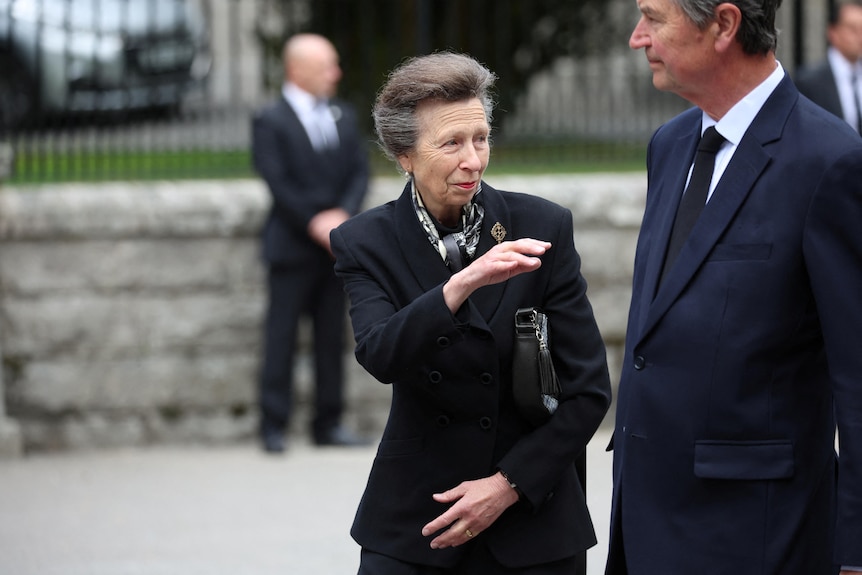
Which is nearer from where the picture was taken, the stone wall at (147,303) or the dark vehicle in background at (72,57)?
the stone wall at (147,303)

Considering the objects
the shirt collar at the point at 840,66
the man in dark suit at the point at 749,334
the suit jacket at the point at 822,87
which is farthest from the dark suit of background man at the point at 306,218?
the man in dark suit at the point at 749,334

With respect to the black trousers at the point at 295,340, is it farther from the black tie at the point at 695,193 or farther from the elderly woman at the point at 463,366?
the black tie at the point at 695,193

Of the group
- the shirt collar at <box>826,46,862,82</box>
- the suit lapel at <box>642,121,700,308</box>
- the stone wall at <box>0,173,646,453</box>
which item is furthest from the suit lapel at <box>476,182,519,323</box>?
the shirt collar at <box>826,46,862,82</box>

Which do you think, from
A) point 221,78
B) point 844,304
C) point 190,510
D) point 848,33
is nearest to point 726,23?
point 844,304

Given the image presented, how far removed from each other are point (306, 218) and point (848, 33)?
9.62ft

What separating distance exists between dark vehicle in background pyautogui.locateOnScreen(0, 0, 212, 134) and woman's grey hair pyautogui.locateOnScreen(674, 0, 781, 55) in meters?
5.36

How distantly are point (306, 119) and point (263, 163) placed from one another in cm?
38

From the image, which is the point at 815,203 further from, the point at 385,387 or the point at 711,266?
the point at 385,387

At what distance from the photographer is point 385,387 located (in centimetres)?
786

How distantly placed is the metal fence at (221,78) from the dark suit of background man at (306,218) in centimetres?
46

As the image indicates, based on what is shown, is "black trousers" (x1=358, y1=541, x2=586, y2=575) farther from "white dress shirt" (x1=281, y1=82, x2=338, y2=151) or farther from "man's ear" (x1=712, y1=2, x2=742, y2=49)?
"white dress shirt" (x1=281, y1=82, x2=338, y2=151)

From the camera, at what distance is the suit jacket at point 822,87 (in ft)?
24.2

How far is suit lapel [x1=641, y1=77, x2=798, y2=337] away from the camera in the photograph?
292 cm

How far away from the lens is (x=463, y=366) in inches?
122
